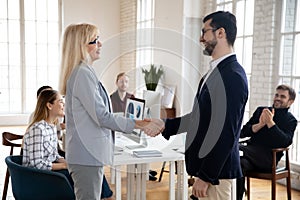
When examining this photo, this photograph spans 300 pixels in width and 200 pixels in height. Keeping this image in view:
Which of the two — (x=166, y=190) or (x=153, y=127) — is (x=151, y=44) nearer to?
(x=166, y=190)

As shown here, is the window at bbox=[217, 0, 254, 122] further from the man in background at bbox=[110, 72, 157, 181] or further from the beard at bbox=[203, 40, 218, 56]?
the beard at bbox=[203, 40, 218, 56]

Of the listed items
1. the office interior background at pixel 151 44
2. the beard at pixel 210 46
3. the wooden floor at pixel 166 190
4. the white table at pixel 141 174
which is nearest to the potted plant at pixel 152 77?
the office interior background at pixel 151 44

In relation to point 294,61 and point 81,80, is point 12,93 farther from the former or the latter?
point 81,80

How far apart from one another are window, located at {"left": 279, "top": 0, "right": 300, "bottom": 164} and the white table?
1850 millimetres

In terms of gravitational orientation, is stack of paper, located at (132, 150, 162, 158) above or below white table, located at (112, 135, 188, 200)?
above

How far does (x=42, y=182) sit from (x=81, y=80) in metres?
0.82

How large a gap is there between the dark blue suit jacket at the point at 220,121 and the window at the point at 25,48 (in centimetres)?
721

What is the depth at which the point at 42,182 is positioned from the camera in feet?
8.08

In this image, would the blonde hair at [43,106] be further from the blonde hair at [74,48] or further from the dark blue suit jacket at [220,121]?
the dark blue suit jacket at [220,121]

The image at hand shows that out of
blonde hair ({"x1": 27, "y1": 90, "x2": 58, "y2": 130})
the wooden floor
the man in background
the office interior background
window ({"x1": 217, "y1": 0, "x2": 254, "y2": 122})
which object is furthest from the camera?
window ({"x1": 217, "y1": 0, "x2": 254, "y2": 122})

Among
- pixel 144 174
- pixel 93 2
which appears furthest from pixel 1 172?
pixel 93 2

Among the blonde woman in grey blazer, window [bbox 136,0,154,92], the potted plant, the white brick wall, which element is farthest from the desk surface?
the white brick wall

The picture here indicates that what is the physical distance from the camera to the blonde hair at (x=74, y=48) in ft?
Result: 6.93

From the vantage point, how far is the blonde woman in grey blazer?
2.07 m
